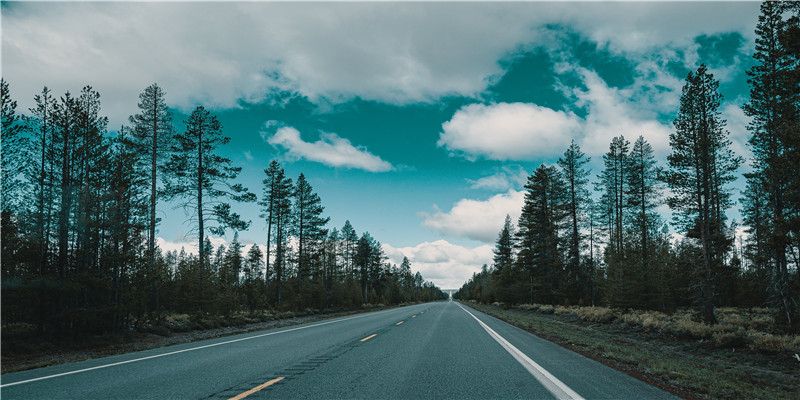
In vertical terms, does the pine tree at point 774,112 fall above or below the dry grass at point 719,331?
above

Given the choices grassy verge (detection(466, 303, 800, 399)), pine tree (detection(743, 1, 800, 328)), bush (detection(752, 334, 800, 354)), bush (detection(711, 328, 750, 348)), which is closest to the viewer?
grassy verge (detection(466, 303, 800, 399))

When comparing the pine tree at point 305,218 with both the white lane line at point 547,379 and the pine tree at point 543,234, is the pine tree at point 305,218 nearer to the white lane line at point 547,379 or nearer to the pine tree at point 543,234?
the pine tree at point 543,234

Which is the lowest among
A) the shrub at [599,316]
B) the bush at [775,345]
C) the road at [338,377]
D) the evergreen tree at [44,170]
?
the shrub at [599,316]

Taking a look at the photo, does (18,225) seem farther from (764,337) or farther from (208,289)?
(764,337)

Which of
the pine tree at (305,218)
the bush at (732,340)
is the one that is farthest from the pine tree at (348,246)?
the bush at (732,340)

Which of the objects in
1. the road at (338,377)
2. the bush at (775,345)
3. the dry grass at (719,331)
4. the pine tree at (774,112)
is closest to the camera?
the road at (338,377)

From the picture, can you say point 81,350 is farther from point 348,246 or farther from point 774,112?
point 348,246

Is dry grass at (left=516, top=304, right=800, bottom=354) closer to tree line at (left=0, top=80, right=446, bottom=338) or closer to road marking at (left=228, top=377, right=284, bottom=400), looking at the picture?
road marking at (left=228, top=377, right=284, bottom=400)

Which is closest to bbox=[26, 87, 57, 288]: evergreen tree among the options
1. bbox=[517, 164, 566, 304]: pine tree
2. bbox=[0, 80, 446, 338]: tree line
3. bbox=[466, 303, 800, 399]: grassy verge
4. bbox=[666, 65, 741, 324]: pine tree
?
bbox=[0, 80, 446, 338]: tree line

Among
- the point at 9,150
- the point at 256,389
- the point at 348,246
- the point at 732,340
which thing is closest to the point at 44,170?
the point at 9,150

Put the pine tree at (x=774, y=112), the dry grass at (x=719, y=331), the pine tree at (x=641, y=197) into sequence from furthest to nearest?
1. the pine tree at (x=641, y=197)
2. the pine tree at (x=774, y=112)
3. the dry grass at (x=719, y=331)

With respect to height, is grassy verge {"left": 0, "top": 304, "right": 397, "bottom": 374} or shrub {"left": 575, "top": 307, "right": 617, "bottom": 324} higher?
grassy verge {"left": 0, "top": 304, "right": 397, "bottom": 374}

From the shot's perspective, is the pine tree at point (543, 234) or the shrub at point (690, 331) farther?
the pine tree at point (543, 234)

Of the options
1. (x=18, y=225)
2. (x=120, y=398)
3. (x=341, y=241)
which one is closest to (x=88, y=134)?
(x=18, y=225)
